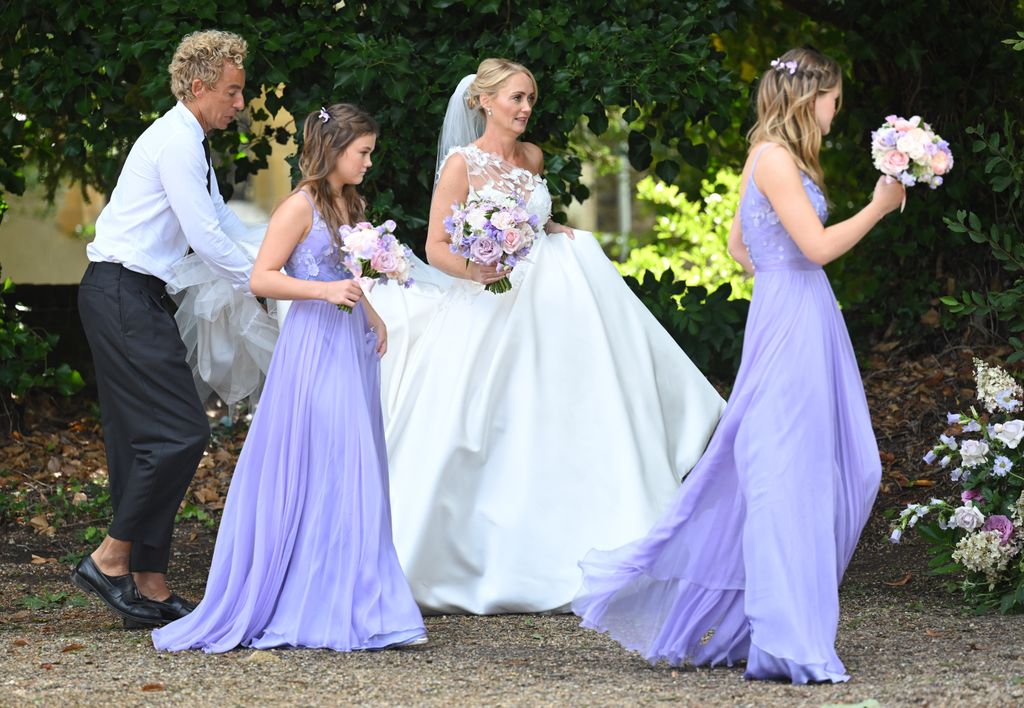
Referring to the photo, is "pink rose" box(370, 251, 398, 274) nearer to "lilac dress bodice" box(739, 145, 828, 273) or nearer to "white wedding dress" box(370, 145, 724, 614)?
"white wedding dress" box(370, 145, 724, 614)

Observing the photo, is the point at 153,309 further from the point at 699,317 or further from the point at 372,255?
the point at 699,317

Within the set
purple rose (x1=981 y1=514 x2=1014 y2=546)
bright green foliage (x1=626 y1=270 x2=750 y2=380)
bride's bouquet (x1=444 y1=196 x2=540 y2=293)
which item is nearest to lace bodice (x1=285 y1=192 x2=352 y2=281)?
bride's bouquet (x1=444 y1=196 x2=540 y2=293)

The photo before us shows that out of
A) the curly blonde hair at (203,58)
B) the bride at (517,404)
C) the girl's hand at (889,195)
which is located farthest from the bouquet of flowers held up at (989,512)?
the curly blonde hair at (203,58)

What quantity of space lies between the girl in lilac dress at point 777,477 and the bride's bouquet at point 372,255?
3.48ft

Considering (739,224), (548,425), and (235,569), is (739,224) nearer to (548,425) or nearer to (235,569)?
(548,425)

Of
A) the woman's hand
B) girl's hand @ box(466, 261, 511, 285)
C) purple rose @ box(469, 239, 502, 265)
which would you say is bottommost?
the woman's hand

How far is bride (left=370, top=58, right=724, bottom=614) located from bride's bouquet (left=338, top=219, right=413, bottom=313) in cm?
80

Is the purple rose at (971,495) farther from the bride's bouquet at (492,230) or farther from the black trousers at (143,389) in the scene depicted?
the black trousers at (143,389)

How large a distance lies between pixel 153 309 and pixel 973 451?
9.29 feet

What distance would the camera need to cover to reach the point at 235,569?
4484 millimetres

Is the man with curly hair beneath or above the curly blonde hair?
beneath

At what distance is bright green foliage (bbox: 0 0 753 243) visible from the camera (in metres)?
6.52

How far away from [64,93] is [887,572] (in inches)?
177

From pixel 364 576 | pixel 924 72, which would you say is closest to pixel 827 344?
pixel 364 576
